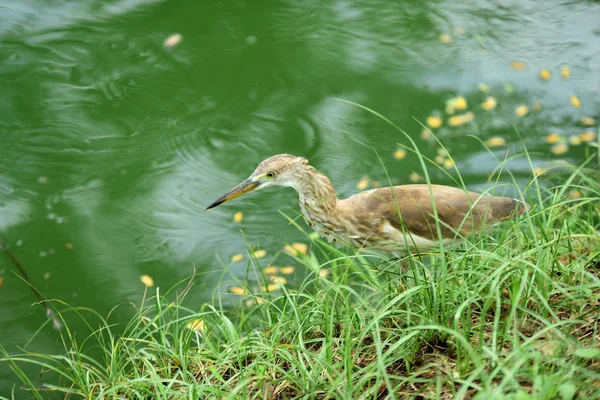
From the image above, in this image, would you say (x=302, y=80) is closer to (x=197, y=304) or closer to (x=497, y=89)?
(x=497, y=89)

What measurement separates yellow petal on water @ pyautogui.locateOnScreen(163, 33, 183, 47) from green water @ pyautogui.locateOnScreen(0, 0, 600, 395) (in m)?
0.06

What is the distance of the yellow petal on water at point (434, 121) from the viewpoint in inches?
231

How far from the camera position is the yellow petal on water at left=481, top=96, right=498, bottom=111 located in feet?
19.9

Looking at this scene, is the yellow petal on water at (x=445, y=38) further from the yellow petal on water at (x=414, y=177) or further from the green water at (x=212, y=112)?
the yellow petal on water at (x=414, y=177)

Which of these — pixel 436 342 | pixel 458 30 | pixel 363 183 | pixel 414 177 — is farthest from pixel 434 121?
pixel 436 342

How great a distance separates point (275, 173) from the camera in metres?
3.98

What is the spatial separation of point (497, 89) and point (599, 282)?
420cm

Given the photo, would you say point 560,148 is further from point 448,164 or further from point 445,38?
point 445,38

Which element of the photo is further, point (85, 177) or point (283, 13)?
point (283, 13)

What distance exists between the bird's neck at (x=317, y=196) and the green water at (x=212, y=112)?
3.09 ft

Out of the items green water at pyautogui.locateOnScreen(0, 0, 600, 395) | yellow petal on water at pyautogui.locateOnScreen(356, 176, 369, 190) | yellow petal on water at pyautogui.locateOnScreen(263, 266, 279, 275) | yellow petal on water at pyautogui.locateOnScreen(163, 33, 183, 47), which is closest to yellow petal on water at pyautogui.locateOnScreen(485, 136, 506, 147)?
green water at pyautogui.locateOnScreen(0, 0, 600, 395)

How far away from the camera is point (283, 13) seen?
712 cm

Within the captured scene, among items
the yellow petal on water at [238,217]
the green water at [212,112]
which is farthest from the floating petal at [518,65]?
the yellow petal on water at [238,217]

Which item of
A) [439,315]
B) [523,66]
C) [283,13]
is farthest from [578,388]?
[283,13]
